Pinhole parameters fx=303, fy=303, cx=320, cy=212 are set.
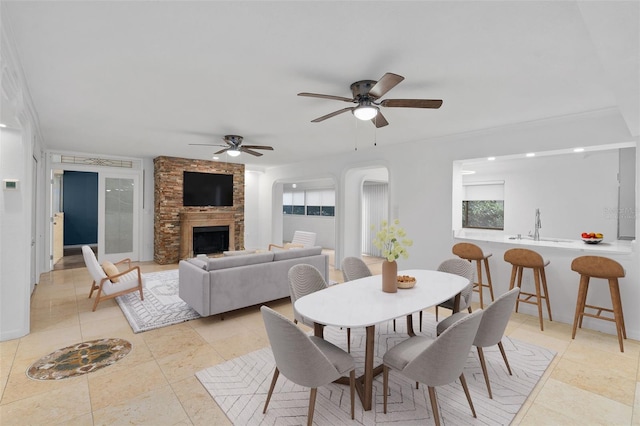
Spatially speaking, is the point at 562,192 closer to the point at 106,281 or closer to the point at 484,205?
the point at 484,205

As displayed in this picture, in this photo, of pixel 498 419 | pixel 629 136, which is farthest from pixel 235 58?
pixel 629 136

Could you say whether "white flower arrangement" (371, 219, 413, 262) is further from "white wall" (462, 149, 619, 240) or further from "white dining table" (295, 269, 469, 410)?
"white wall" (462, 149, 619, 240)

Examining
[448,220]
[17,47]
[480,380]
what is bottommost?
[480,380]

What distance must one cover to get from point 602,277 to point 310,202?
8554 millimetres

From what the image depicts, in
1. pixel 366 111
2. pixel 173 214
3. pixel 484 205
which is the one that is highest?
pixel 366 111

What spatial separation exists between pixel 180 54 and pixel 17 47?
3.74 ft

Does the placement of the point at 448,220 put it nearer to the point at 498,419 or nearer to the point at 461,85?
the point at 461,85

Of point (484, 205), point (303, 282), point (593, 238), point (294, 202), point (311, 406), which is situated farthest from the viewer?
point (294, 202)

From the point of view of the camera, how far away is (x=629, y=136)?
3.34 meters

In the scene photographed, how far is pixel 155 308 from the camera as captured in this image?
410cm

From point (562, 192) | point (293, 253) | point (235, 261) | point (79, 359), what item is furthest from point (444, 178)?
point (79, 359)

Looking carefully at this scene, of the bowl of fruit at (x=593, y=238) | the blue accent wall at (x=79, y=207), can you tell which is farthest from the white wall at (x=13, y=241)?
the blue accent wall at (x=79, y=207)

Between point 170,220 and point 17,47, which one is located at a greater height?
Answer: point 17,47

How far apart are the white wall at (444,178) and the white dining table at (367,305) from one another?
2.03m
